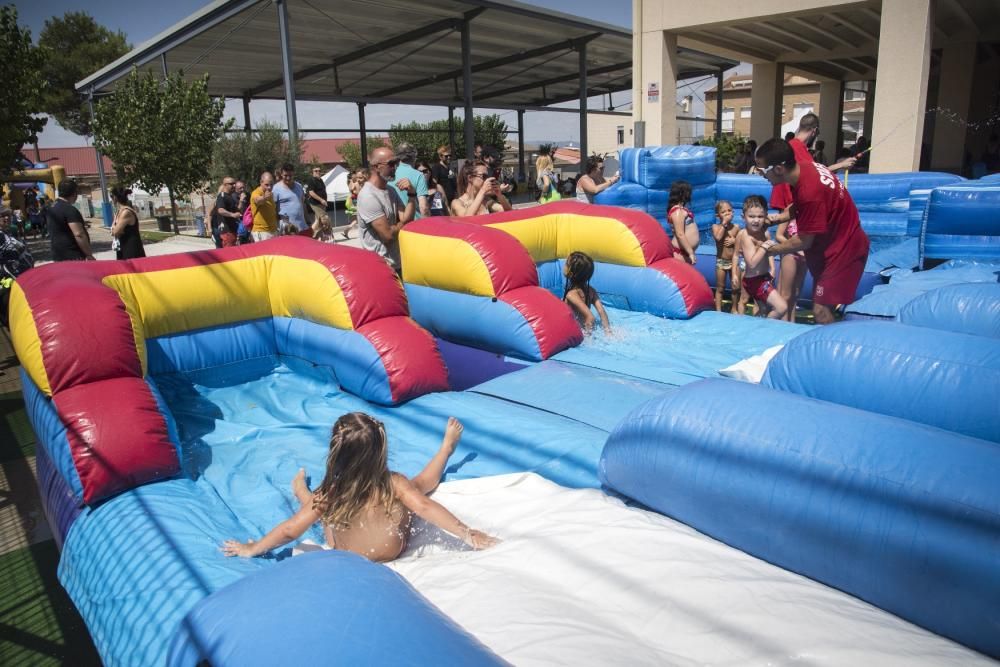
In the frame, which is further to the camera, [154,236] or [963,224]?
[154,236]

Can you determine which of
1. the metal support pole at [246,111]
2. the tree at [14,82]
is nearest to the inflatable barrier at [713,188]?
the tree at [14,82]

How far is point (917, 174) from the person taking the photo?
283 inches

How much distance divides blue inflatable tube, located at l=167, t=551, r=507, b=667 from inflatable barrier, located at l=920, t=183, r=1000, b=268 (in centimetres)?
616

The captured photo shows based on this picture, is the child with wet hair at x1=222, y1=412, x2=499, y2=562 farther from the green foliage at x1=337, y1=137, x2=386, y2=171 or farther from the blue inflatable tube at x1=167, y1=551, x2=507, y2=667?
the green foliage at x1=337, y1=137, x2=386, y2=171

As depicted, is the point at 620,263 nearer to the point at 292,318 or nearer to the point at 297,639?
the point at 292,318

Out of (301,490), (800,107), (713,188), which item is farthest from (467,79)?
(800,107)

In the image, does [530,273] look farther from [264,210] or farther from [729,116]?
[729,116]

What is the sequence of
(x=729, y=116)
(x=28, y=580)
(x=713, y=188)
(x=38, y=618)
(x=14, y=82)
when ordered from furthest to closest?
(x=729, y=116), (x=14, y=82), (x=713, y=188), (x=28, y=580), (x=38, y=618)

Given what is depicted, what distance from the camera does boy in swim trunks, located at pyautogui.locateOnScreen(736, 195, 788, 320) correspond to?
482 centimetres

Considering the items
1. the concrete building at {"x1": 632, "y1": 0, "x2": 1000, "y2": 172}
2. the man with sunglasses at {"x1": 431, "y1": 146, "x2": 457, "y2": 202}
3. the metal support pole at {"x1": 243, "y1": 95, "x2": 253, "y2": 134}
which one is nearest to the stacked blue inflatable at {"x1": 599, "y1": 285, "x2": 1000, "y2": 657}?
the man with sunglasses at {"x1": 431, "y1": 146, "x2": 457, "y2": 202}

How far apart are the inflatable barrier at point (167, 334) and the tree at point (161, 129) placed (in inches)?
381

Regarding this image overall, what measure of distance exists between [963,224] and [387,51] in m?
12.4

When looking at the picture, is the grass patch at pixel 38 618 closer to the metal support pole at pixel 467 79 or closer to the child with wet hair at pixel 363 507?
the child with wet hair at pixel 363 507

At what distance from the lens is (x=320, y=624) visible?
1.41 m
